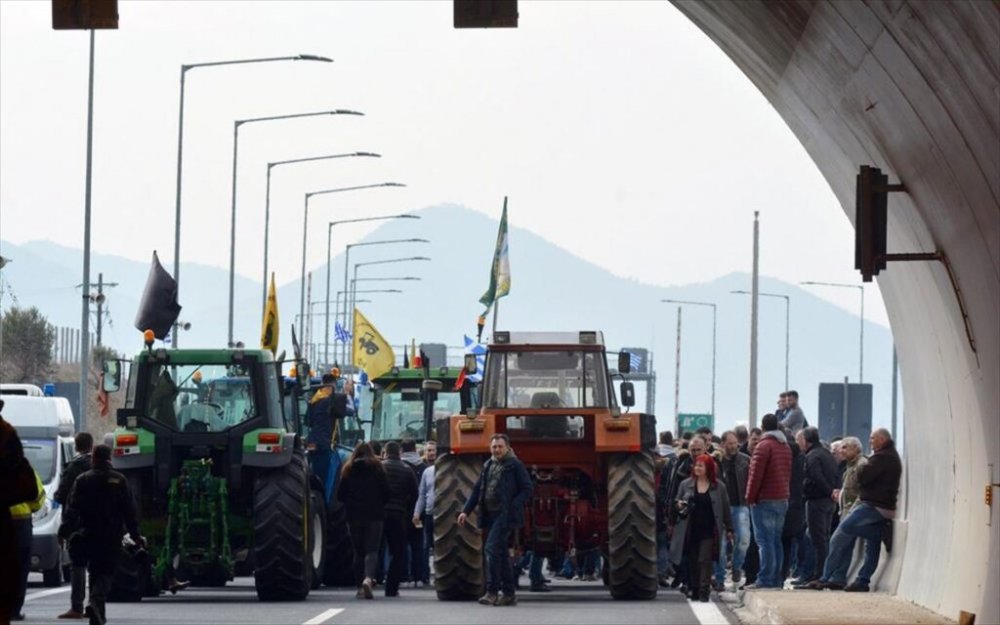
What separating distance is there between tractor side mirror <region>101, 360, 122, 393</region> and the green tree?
62.8 meters

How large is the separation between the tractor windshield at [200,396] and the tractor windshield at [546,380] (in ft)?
7.92

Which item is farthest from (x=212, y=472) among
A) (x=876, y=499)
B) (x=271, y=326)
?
(x=271, y=326)

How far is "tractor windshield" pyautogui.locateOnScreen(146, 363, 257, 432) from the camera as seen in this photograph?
25391mm

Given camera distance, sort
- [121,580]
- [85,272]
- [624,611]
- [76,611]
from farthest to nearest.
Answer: [85,272] < [121,580] < [624,611] < [76,611]

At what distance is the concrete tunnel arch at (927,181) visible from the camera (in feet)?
45.8

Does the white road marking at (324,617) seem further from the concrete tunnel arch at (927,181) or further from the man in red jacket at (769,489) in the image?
the concrete tunnel arch at (927,181)

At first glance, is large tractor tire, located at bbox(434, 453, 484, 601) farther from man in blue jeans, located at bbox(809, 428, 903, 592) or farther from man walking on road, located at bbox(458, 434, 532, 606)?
man in blue jeans, located at bbox(809, 428, 903, 592)

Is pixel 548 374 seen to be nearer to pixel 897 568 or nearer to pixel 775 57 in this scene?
pixel 897 568

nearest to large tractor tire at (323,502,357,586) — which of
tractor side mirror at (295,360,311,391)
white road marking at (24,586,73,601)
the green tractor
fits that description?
tractor side mirror at (295,360,311,391)

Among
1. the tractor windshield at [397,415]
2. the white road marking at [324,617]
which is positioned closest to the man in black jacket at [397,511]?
the white road marking at [324,617]

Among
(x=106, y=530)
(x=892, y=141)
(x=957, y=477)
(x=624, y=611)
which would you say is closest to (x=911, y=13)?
(x=892, y=141)

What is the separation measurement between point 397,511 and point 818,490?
4.43m

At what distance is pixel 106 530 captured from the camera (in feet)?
66.1

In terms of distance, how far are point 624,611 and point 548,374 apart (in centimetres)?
366
